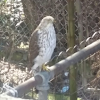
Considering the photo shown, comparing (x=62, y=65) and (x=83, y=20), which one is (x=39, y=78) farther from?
(x=83, y=20)

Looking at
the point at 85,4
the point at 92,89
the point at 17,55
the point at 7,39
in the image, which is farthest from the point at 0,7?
the point at 92,89

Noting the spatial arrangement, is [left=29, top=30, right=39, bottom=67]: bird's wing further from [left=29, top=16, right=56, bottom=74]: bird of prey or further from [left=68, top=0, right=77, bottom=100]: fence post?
[left=68, top=0, right=77, bottom=100]: fence post

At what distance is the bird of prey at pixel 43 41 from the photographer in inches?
99.3

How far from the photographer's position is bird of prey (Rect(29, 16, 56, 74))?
2.52 meters

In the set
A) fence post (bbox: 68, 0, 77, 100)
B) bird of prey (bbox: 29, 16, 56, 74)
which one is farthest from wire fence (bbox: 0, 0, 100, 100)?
bird of prey (bbox: 29, 16, 56, 74)

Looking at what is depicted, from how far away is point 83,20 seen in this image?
3.45 meters

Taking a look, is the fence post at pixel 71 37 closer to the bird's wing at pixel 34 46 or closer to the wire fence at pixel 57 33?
the bird's wing at pixel 34 46

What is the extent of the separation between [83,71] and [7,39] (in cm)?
106

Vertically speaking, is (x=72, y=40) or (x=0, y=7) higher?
(x=0, y=7)

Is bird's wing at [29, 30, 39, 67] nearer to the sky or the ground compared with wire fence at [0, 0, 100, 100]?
nearer to the ground

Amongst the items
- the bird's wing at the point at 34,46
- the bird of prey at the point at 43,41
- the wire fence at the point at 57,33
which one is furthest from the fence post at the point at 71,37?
the wire fence at the point at 57,33

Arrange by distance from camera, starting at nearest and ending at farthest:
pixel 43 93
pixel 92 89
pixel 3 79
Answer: pixel 43 93 → pixel 92 89 → pixel 3 79

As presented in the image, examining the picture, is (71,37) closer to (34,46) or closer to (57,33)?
(34,46)

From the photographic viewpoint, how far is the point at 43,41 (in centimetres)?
255
